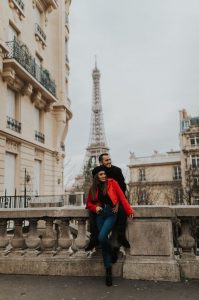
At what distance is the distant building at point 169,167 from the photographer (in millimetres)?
42781

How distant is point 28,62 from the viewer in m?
15.8

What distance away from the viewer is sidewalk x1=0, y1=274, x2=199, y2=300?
11.6ft

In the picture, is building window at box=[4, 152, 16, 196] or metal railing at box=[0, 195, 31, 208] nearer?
metal railing at box=[0, 195, 31, 208]

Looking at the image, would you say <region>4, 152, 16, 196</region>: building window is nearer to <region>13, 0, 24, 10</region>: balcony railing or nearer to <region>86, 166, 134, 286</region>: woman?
<region>13, 0, 24, 10</region>: balcony railing

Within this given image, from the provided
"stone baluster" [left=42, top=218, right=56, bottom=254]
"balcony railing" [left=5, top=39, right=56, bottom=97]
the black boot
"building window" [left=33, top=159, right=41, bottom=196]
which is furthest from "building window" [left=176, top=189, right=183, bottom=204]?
the black boot

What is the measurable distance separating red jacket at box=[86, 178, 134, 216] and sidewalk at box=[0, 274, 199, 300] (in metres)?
1.00

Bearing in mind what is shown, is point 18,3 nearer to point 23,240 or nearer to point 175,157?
point 23,240

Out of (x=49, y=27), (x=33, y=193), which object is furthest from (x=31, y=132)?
(x=49, y=27)

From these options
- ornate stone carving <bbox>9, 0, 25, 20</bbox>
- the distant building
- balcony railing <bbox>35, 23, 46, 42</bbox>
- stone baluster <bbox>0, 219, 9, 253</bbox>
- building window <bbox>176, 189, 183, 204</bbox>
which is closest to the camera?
stone baluster <bbox>0, 219, 9, 253</bbox>

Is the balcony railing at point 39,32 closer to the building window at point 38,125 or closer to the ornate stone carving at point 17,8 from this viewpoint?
the ornate stone carving at point 17,8

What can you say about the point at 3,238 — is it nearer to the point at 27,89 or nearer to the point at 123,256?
the point at 123,256

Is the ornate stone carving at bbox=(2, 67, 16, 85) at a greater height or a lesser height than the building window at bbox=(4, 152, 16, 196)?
greater

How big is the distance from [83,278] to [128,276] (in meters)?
0.67

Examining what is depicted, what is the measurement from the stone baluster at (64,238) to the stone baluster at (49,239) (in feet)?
0.40
